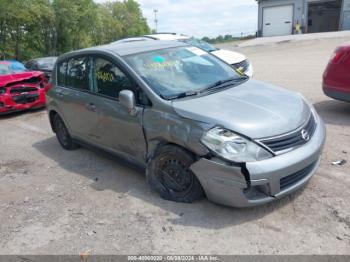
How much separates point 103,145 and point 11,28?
76.8 feet

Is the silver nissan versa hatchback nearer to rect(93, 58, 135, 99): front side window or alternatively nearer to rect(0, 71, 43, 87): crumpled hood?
rect(93, 58, 135, 99): front side window

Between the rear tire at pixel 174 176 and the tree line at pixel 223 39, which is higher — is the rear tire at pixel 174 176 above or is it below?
above

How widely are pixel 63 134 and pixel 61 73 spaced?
1.05 metres

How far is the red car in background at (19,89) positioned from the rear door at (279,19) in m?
31.8

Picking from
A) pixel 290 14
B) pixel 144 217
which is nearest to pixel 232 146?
pixel 144 217

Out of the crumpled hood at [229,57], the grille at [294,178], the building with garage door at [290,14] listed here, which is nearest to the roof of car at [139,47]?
the grille at [294,178]

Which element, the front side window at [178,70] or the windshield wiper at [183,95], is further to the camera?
the front side window at [178,70]

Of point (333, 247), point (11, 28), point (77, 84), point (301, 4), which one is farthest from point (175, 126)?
point (301, 4)

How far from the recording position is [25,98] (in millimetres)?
8844

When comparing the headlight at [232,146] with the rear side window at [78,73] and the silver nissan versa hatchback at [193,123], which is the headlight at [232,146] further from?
the rear side window at [78,73]

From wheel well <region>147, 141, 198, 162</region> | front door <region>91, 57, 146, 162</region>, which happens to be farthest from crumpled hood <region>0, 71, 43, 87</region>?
wheel well <region>147, 141, 198, 162</region>

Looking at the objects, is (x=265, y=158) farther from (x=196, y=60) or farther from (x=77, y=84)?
(x=77, y=84)

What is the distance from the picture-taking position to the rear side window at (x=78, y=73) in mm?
4770

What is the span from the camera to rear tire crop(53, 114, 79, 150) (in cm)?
567
